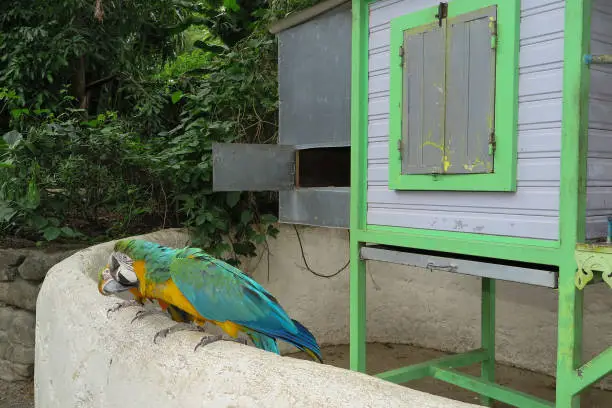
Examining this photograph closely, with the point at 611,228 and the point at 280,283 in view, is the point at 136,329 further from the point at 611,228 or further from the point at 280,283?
the point at 280,283

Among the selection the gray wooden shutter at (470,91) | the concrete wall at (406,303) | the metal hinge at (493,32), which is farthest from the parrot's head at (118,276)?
the concrete wall at (406,303)

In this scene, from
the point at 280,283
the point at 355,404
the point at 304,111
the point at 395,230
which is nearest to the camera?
the point at 355,404

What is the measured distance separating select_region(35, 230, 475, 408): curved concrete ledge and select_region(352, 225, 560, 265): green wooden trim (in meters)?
1.26

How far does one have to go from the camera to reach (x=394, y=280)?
6.03m

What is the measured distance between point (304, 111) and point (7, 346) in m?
3.23

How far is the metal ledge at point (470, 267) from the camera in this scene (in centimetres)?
233

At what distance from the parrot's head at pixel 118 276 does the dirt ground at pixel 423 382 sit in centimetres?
279

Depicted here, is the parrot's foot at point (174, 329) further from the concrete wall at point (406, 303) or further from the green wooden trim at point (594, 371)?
the concrete wall at point (406, 303)

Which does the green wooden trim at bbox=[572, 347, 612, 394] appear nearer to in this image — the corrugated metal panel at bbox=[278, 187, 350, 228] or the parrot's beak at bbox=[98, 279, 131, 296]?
the corrugated metal panel at bbox=[278, 187, 350, 228]

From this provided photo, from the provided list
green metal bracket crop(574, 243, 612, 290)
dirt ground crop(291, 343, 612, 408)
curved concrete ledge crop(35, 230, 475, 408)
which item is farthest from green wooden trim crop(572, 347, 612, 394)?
dirt ground crop(291, 343, 612, 408)

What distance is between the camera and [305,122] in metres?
3.77

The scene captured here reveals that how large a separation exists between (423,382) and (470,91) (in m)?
3.26

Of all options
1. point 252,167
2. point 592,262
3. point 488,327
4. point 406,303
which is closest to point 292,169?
point 252,167

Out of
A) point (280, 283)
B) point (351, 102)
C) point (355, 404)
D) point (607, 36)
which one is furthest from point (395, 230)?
point (280, 283)
